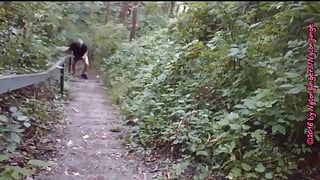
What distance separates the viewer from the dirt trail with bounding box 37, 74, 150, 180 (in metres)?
3.82

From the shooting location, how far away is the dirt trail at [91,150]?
3822mm

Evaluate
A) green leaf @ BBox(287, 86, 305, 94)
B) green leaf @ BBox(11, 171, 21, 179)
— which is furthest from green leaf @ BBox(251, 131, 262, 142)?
green leaf @ BBox(11, 171, 21, 179)

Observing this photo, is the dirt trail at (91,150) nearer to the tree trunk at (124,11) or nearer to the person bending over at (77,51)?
the person bending over at (77,51)

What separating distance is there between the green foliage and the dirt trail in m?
0.38

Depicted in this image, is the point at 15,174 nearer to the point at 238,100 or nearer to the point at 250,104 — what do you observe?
the point at 250,104

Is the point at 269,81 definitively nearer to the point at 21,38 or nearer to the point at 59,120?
the point at 59,120

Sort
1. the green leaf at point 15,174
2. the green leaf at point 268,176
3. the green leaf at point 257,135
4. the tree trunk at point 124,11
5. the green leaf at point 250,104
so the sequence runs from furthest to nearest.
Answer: the tree trunk at point 124,11 → the green leaf at point 250,104 → the green leaf at point 257,135 → the green leaf at point 268,176 → the green leaf at point 15,174

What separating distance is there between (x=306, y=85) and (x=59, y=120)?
361 cm

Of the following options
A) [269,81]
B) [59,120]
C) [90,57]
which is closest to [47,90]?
[59,120]

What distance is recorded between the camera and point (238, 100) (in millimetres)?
4281

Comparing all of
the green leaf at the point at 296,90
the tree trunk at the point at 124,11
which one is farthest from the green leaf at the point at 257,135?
the tree trunk at the point at 124,11

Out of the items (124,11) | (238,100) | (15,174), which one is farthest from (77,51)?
(15,174)

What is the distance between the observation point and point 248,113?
361cm

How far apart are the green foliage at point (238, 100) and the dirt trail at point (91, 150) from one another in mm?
379
